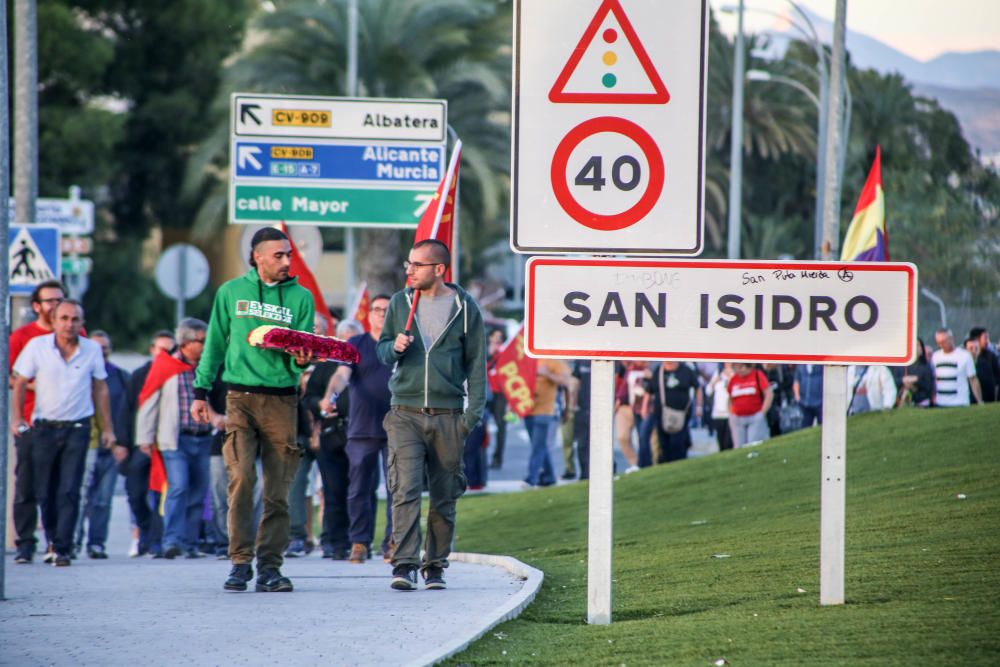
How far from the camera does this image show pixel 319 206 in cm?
1431

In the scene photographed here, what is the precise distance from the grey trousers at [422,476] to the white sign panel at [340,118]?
191 inches

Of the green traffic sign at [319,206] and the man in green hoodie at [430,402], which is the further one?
the green traffic sign at [319,206]

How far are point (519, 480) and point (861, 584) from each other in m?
14.6

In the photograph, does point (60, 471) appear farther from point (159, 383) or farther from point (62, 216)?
point (62, 216)

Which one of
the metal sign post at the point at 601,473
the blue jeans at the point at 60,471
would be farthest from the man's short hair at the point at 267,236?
the blue jeans at the point at 60,471

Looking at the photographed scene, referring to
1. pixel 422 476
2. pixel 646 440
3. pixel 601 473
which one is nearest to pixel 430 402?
pixel 422 476

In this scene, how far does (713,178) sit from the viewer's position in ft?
137

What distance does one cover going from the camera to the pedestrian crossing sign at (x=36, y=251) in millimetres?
14156

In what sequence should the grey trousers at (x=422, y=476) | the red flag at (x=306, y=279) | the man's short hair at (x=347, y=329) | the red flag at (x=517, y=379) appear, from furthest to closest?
the red flag at (x=517, y=379), the red flag at (x=306, y=279), the man's short hair at (x=347, y=329), the grey trousers at (x=422, y=476)

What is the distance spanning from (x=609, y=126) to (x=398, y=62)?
24.2m

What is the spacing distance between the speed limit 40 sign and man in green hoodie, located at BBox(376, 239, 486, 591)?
2028 mm

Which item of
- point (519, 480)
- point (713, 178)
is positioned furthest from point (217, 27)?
point (519, 480)

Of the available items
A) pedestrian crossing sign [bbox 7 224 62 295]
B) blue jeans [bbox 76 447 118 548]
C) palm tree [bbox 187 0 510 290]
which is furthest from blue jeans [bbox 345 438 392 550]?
palm tree [bbox 187 0 510 290]

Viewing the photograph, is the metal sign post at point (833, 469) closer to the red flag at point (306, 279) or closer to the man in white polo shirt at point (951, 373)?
the red flag at point (306, 279)
